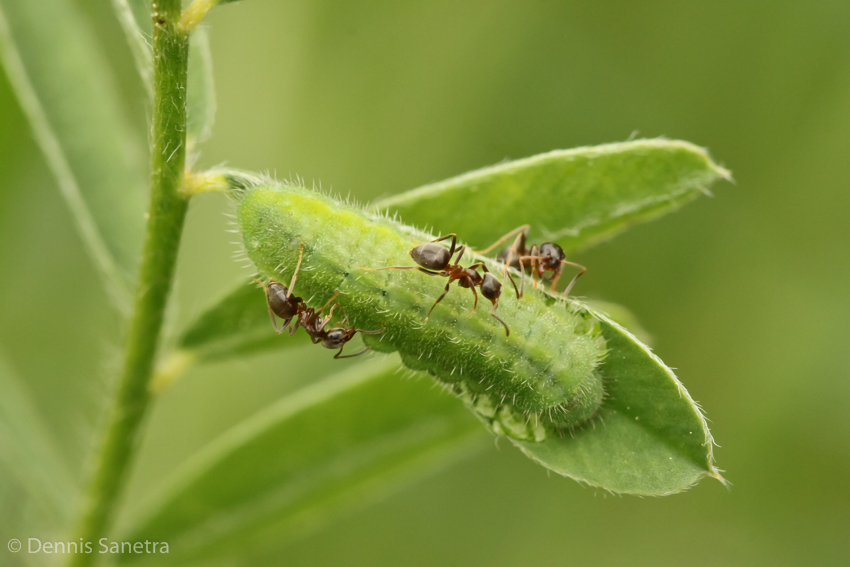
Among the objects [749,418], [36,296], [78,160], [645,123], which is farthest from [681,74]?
[36,296]

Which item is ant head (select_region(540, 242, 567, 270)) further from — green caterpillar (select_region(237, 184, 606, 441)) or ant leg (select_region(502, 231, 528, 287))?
green caterpillar (select_region(237, 184, 606, 441))

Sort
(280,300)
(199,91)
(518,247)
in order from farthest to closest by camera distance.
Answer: (518,247), (199,91), (280,300)

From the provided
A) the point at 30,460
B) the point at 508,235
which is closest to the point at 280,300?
the point at 508,235

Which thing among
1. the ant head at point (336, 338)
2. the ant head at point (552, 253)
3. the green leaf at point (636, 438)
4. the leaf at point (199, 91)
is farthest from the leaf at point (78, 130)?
the green leaf at point (636, 438)

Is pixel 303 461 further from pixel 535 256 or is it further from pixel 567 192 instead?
pixel 567 192

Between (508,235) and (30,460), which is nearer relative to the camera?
(508,235)

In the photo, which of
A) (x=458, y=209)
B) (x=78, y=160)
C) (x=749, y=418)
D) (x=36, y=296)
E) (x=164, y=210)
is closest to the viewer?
(x=164, y=210)

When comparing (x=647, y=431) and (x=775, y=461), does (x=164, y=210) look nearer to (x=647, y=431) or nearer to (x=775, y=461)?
(x=647, y=431)
